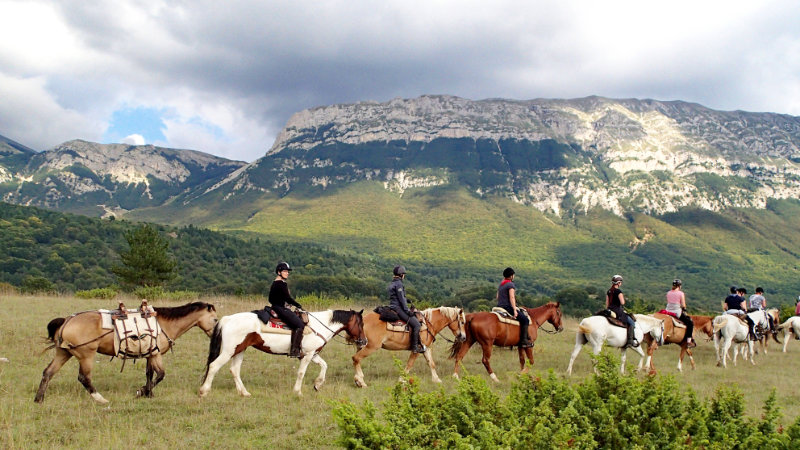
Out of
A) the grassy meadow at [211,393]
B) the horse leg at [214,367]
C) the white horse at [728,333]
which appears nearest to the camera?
the grassy meadow at [211,393]

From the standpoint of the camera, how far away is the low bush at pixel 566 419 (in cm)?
401

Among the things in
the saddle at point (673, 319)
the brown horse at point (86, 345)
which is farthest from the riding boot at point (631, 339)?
the brown horse at point (86, 345)

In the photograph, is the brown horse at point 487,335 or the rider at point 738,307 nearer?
the brown horse at point 487,335

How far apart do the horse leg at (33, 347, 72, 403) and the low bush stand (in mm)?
6464

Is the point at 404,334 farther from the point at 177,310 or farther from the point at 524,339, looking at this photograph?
the point at 177,310

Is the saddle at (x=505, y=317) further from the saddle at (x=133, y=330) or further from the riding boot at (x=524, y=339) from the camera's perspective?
the saddle at (x=133, y=330)

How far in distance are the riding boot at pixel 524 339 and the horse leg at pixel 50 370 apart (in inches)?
373

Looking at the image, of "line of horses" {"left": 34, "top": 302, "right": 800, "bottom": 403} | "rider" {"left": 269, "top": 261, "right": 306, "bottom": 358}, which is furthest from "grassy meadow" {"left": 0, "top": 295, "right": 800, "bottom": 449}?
"rider" {"left": 269, "top": 261, "right": 306, "bottom": 358}

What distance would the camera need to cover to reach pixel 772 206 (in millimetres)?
159750

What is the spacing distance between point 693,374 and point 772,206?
187851mm

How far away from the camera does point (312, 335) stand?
9.70 meters

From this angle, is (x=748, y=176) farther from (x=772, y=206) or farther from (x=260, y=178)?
(x=260, y=178)

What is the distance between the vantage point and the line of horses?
816cm

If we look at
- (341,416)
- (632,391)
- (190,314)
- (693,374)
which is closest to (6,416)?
(190,314)
